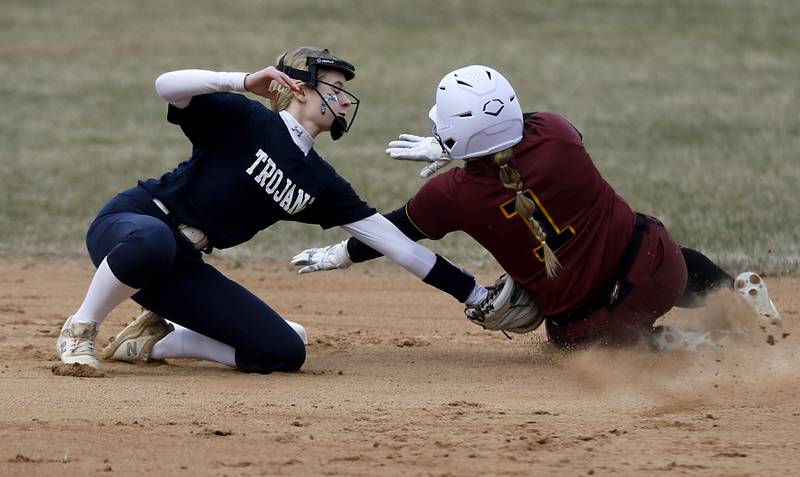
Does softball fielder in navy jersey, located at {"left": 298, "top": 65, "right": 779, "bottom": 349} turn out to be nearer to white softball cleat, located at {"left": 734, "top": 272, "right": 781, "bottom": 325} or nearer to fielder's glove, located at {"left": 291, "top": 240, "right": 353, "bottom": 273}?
fielder's glove, located at {"left": 291, "top": 240, "right": 353, "bottom": 273}

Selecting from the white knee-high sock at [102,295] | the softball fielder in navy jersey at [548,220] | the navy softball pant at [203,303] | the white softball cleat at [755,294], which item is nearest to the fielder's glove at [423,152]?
the softball fielder in navy jersey at [548,220]

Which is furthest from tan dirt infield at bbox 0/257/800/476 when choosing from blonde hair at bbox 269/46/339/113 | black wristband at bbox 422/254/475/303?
blonde hair at bbox 269/46/339/113

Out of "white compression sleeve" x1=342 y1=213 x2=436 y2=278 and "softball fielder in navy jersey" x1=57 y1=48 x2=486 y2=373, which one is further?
"white compression sleeve" x1=342 y1=213 x2=436 y2=278

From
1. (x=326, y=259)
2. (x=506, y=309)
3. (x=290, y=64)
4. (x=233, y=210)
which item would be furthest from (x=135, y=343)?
(x=506, y=309)

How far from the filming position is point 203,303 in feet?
19.0

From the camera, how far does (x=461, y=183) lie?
547cm

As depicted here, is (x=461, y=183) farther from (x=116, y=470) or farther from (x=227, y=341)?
(x=116, y=470)

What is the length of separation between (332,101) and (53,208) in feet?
18.9

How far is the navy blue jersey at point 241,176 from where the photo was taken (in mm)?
5582

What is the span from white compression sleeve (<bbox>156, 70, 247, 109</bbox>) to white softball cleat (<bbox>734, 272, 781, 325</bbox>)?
103 inches

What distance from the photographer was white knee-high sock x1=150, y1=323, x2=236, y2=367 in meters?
5.93

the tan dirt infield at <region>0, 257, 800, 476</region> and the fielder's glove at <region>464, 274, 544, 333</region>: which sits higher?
the fielder's glove at <region>464, 274, 544, 333</region>

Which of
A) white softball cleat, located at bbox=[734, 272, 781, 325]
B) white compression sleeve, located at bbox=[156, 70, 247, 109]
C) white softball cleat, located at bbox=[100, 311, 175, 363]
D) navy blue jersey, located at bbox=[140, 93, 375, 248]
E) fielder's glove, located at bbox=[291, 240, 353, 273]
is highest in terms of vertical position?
white compression sleeve, located at bbox=[156, 70, 247, 109]

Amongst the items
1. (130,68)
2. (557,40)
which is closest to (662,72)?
(557,40)
